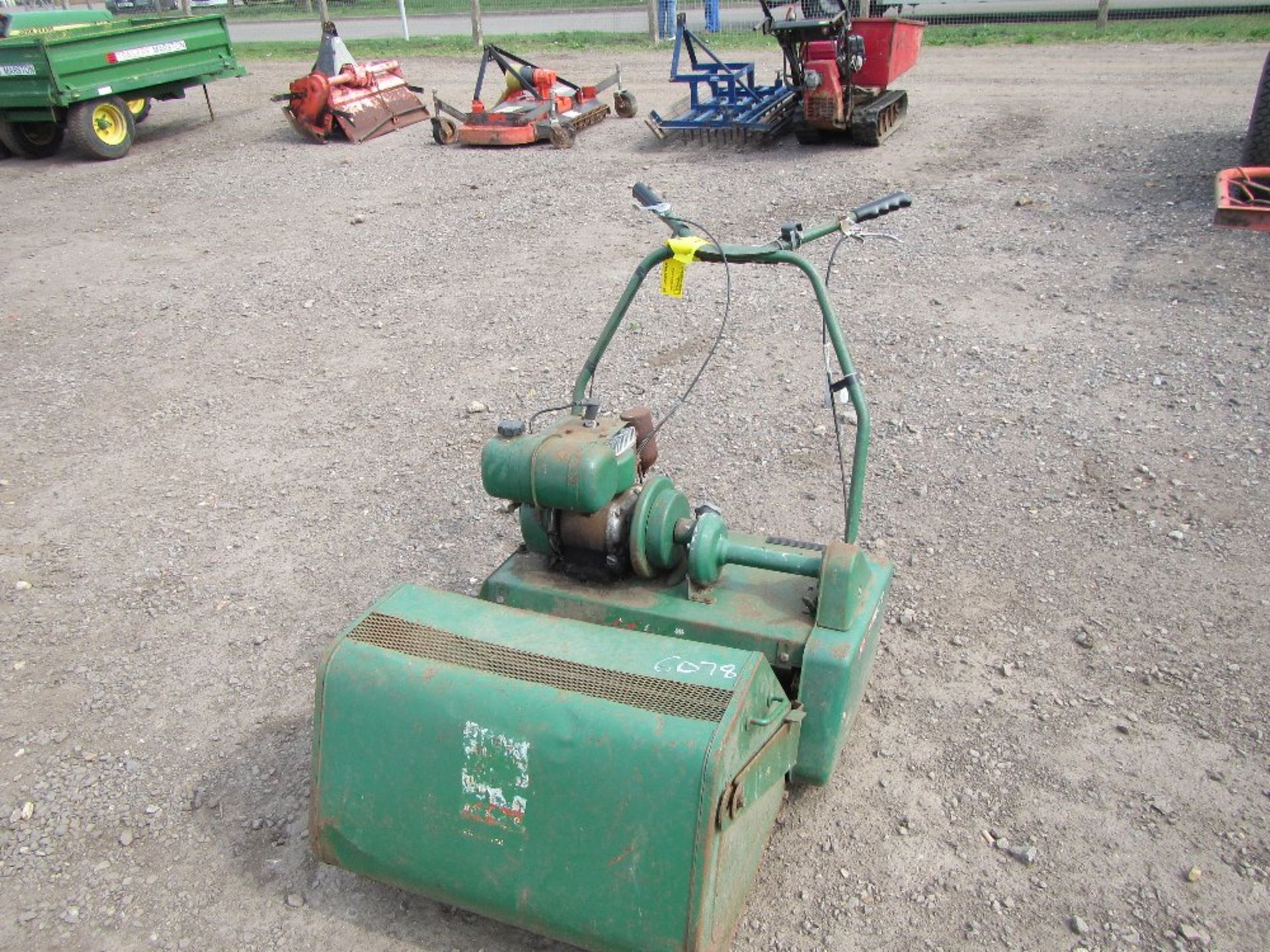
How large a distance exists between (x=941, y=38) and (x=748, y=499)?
11763mm

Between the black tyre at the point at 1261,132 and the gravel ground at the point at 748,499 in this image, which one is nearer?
the gravel ground at the point at 748,499

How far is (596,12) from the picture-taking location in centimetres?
2080

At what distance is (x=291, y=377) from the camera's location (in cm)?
555

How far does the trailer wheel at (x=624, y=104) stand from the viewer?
10.5 metres

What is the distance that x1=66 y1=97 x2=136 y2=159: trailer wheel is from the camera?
10.2 meters

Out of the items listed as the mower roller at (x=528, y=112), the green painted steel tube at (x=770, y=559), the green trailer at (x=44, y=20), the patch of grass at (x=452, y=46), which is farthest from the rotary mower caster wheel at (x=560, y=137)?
the green painted steel tube at (x=770, y=559)

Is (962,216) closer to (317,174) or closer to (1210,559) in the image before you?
(1210,559)

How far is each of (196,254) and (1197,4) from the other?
13550 millimetres

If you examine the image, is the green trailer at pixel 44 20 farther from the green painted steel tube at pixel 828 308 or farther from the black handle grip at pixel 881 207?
the black handle grip at pixel 881 207

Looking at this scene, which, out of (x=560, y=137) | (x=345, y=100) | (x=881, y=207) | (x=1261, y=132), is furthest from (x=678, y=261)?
(x=345, y=100)

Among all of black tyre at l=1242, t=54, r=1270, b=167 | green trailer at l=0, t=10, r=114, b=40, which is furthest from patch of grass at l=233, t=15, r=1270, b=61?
black tyre at l=1242, t=54, r=1270, b=167

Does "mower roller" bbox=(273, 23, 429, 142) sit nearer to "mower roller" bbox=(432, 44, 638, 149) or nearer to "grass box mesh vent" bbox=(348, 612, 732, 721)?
"mower roller" bbox=(432, 44, 638, 149)

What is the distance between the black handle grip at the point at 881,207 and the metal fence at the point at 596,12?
698cm

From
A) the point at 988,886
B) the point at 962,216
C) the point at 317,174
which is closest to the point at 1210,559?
the point at 988,886
